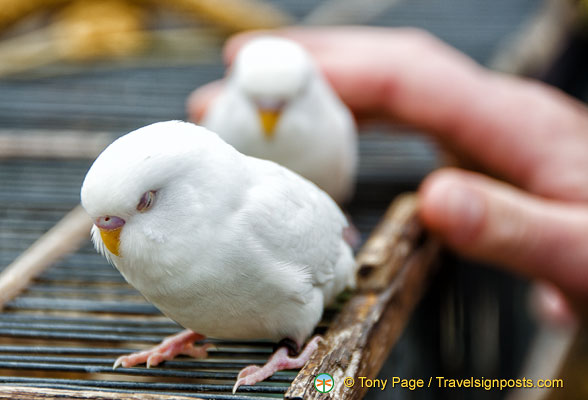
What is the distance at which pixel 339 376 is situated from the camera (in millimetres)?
1356

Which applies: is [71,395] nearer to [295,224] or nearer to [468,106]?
[295,224]

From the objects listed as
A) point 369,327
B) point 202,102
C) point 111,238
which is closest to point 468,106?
point 202,102

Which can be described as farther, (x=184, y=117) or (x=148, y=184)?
(x=184, y=117)

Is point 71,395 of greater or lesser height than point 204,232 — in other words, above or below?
below

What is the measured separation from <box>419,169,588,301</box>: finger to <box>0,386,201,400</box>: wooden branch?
1107mm

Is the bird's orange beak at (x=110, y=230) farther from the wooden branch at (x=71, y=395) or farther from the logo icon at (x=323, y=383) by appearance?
the logo icon at (x=323, y=383)

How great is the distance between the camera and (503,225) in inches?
85.0

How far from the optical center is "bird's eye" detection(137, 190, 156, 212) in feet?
4.18

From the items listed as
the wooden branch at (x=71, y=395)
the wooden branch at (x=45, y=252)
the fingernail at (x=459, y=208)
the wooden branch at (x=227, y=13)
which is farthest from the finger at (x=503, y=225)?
the wooden branch at (x=227, y=13)

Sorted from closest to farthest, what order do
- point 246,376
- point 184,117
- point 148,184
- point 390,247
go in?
point 148,184
point 246,376
point 390,247
point 184,117

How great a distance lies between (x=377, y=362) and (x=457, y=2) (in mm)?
3955

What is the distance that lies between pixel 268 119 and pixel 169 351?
858mm

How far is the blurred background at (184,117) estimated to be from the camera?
2.09 meters

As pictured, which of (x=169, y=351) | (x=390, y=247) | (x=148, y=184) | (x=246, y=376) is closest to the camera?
(x=148, y=184)
